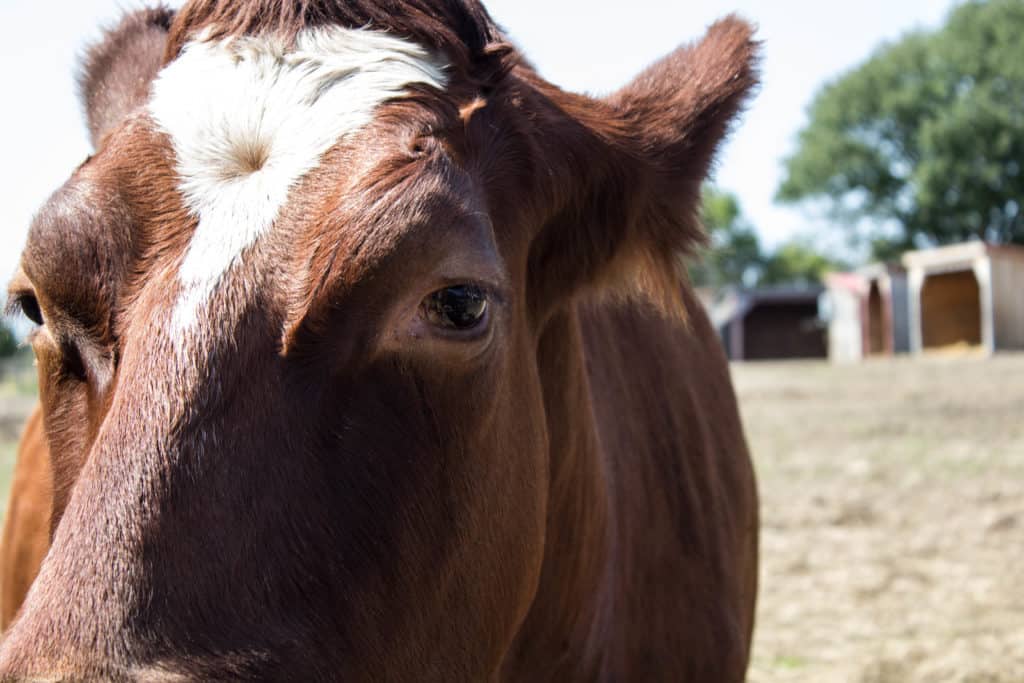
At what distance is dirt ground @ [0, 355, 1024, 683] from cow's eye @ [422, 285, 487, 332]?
4621 millimetres

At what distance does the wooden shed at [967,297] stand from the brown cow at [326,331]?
31281 mm

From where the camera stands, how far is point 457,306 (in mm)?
1856

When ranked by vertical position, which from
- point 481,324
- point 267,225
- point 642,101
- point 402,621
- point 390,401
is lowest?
point 402,621

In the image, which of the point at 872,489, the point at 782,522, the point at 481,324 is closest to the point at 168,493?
the point at 481,324

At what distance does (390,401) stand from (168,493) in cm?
42

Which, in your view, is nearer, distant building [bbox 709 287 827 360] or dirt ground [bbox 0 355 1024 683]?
dirt ground [bbox 0 355 1024 683]

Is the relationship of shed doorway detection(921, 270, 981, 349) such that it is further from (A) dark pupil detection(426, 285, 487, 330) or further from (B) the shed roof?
(A) dark pupil detection(426, 285, 487, 330)

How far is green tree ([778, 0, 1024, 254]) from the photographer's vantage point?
53.4 meters

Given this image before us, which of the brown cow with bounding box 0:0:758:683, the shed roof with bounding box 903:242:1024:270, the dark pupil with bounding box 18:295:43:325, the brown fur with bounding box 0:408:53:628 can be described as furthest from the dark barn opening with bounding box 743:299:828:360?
the dark pupil with bounding box 18:295:43:325

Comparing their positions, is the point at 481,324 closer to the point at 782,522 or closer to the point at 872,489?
the point at 782,522

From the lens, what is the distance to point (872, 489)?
34.0 ft

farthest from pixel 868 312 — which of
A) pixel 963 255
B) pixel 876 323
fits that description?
pixel 963 255

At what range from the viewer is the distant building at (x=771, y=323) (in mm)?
45344

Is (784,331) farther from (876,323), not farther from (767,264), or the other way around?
(767,264)
